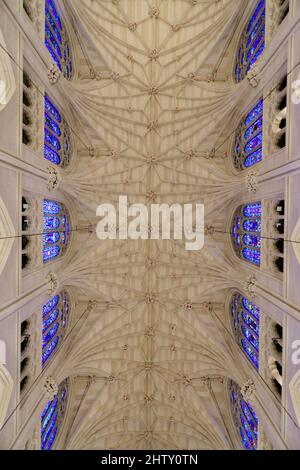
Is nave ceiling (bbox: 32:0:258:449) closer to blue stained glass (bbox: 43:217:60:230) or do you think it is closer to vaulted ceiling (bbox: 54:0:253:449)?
vaulted ceiling (bbox: 54:0:253:449)

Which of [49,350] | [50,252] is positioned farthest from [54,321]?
[50,252]

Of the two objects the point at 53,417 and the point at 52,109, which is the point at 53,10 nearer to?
the point at 52,109

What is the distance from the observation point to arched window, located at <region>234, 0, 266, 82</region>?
40.4 feet

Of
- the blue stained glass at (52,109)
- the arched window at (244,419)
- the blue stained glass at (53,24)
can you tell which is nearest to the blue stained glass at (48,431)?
the arched window at (244,419)

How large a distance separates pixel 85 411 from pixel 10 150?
13480 millimetres

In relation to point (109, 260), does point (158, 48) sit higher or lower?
higher

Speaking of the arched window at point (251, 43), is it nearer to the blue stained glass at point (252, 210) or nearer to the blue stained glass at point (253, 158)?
the blue stained glass at point (253, 158)

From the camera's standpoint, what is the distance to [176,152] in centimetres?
1631

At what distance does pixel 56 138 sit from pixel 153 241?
23.7 ft

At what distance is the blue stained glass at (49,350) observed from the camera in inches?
530

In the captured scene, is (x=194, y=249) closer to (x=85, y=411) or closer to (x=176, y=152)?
(x=176, y=152)
